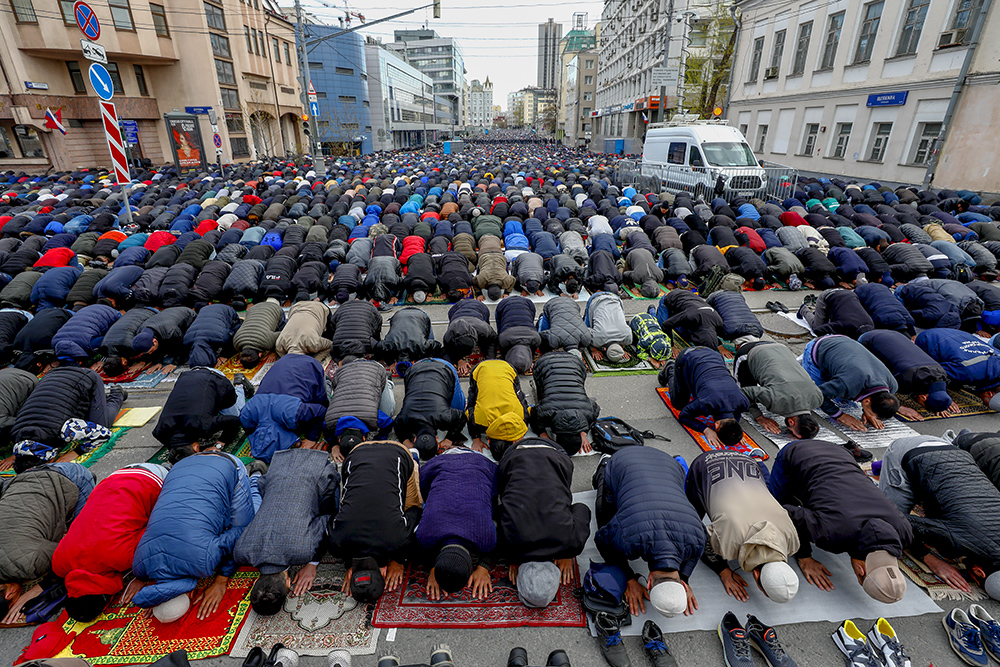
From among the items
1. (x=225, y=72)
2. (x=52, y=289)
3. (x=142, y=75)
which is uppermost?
(x=225, y=72)

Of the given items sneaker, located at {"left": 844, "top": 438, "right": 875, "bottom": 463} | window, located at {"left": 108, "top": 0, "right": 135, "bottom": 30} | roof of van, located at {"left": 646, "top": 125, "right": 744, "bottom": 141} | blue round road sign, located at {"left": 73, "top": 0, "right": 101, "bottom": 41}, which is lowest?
sneaker, located at {"left": 844, "top": 438, "right": 875, "bottom": 463}

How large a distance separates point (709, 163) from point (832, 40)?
11399 millimetres

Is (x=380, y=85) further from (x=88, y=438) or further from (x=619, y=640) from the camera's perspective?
(x=619, y=640)

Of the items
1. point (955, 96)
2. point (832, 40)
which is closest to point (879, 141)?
point (955, 96)

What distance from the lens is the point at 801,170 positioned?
891 inches

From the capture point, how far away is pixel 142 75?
91.5ft

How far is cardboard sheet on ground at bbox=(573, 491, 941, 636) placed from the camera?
3.34 meters

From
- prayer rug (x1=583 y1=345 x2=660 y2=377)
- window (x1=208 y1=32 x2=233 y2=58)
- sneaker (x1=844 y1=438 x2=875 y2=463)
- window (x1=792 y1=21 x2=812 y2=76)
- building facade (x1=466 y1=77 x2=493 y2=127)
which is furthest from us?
building facade (x1=466 y1=77 x2=493 y2=127)

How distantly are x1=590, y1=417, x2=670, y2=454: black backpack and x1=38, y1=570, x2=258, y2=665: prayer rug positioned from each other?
3.45 m

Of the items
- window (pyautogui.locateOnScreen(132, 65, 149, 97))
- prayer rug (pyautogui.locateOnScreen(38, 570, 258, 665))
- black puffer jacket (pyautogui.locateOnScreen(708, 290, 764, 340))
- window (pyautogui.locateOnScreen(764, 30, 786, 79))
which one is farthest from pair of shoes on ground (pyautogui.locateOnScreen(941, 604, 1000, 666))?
window (pyautogui.locateOnScreen(132, 65, 149, 97))

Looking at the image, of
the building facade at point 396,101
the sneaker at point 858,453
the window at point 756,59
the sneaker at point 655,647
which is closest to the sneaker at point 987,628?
the sneaker at point 858,453

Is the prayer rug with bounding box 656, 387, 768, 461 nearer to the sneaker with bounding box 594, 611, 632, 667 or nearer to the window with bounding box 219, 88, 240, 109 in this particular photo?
the sneaker with bounding box 594, 611, 632, 667

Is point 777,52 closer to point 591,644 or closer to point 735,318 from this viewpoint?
point 735,318

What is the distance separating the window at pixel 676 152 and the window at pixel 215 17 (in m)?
28.7
